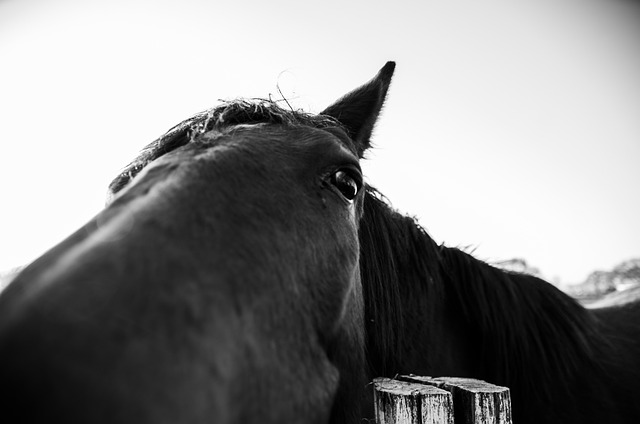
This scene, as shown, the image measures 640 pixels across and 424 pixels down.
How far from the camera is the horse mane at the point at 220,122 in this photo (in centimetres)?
193

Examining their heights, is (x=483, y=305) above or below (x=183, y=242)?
below

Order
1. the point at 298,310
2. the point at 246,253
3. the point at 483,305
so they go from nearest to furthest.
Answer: the point at 246,253, the point at 298,310, the point at 483,305

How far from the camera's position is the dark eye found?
1.84 meters

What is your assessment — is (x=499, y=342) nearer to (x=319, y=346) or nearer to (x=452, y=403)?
(x=452, y=403)

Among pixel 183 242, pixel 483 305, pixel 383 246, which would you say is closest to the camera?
pixel 183 242

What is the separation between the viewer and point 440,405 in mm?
1624

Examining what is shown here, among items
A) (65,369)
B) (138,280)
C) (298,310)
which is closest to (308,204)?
(298,310)

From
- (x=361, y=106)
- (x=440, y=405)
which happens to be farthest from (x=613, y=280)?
(x=440, y=405)

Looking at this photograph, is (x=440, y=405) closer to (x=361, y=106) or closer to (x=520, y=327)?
(x=520, y=327)

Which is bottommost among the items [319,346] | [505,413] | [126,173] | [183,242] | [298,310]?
[505,413]

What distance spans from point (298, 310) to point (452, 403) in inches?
33.5

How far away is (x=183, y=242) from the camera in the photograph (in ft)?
3.63

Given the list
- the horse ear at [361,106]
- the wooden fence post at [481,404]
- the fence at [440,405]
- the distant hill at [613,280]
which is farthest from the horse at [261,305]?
the distant hill at [613,280]

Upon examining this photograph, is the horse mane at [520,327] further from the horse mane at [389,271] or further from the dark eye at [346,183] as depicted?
the dark eye at [346,183]
